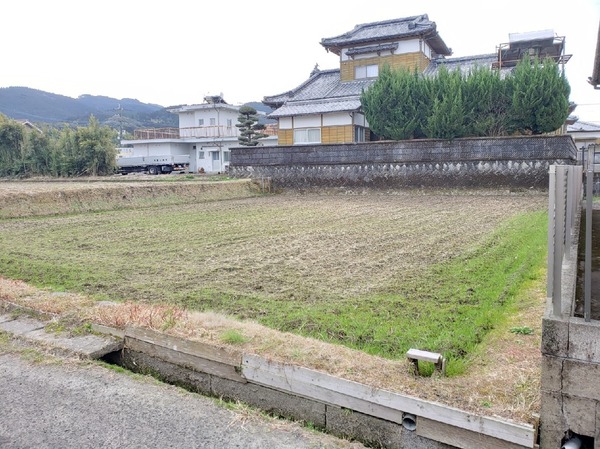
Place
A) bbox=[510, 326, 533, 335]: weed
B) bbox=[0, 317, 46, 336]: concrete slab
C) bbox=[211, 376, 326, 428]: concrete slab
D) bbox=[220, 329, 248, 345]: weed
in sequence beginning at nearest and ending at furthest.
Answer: bbox=[211, 376, 326, 428]: concrete slab < bbox=[220, 329, 248, 345]: weed < bbox=[510, 326, 533, 335]: weed < bbox=[0, 317, 46, 336]: concrete slab

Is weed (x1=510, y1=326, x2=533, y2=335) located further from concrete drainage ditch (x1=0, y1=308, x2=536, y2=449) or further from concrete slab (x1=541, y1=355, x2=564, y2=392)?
concrete drainage ditch (x1=0, y1=308, x2=536, y2=449)

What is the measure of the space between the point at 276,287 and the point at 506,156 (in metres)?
14.1

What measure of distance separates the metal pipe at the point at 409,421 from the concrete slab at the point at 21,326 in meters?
2.71

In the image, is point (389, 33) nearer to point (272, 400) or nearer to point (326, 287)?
point (326, 287)

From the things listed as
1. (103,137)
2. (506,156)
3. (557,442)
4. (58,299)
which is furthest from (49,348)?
(103,137)

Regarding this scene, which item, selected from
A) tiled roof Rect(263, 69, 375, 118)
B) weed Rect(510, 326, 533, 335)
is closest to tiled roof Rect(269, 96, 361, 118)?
tiled roof Rect(263, 69, 375, 118)

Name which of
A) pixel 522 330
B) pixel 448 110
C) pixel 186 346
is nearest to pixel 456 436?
pixel 522 330

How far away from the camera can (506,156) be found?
15.9 metres

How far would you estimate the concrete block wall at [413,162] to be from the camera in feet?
51.3

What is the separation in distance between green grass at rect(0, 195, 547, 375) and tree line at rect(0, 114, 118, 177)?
15.0 m

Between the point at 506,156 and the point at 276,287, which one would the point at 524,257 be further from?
the point at 506,156

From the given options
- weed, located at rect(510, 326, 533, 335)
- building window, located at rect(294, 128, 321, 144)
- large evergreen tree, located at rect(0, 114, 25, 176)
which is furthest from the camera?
large evergreen tree, located at rect(0, 114, 25, 176)

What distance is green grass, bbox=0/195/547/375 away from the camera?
331 cm

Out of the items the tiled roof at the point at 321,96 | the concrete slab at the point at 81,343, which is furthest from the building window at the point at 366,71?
the concrete slab at the point at 81,343
